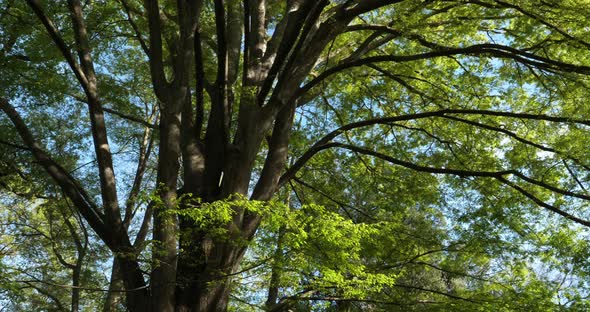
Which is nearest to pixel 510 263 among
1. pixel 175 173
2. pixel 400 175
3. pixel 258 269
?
pixel 400 175

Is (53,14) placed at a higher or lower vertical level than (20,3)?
lower

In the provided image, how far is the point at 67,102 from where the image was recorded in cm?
1043

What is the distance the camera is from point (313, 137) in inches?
393

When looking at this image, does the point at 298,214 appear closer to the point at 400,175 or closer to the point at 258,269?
the point at 258,269

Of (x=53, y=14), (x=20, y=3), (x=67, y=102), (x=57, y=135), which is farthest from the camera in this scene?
(x=67, y=102)

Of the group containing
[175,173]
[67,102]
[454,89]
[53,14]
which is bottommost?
[175,173]

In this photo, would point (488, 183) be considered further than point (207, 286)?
Yes

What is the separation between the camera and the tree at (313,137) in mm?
4719

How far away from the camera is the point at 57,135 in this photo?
9773 millimetres

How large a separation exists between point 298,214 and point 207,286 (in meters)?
1.40

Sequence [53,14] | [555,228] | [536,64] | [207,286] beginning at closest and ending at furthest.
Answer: [207,286], [536,64], [53,14], [555,228]

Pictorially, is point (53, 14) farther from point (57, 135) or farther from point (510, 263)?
point (510, 263)

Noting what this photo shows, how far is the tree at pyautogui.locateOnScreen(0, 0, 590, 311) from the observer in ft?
15.5

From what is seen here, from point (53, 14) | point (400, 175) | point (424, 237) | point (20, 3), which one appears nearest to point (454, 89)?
point (400, 175)
